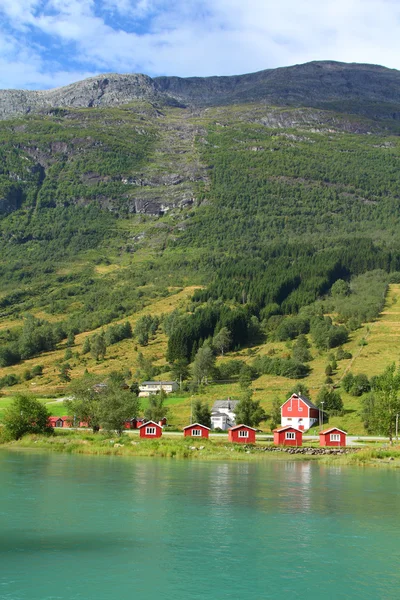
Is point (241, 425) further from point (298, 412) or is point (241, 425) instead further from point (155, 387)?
point (155, 387)

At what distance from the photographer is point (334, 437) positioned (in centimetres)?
7744

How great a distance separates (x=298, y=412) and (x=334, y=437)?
17074mm

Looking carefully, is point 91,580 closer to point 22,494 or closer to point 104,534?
point 104,534

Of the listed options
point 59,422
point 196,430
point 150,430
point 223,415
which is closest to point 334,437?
point 196,430

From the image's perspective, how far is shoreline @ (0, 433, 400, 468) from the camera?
66062 millimetres

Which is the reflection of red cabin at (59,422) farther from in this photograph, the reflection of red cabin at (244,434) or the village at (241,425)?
the reflection of red cabin at (244,434)

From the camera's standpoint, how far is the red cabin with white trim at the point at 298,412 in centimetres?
9406

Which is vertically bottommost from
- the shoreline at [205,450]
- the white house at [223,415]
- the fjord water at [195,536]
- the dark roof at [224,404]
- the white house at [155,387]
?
the fjord water at [195,536]

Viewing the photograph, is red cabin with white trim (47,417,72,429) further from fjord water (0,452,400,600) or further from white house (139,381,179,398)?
fjord water (0,452,400,600)

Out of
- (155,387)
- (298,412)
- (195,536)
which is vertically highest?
(155,387)

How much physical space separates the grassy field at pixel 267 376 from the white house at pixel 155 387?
4631 millimetres

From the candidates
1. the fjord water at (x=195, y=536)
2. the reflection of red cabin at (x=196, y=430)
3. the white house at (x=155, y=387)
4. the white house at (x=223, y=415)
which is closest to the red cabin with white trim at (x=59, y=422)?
the white house at (x=155, y=387)

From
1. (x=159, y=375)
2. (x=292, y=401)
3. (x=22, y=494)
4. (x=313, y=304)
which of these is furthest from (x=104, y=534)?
(x=313, y=304)

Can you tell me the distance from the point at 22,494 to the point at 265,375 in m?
78.0
